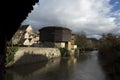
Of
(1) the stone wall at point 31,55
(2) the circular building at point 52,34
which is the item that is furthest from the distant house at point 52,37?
(1) the stone wall at point 31,55

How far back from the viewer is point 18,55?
41438mm

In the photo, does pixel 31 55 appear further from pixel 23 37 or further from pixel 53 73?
pixel 23 37

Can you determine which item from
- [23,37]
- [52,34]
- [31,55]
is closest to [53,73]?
[31,55]

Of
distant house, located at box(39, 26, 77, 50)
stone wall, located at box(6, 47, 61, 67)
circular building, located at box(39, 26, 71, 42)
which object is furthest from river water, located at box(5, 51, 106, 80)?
circular building, located at box(39, 26, 71, 42)

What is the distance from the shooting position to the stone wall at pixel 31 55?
40.7 metres

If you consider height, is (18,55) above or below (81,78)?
above

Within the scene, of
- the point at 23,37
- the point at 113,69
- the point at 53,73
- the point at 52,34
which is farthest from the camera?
the point at 23,37

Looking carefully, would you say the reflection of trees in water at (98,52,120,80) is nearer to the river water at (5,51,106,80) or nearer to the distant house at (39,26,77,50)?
the river water at (5,51,106,80)

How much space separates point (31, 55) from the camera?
48.4 m

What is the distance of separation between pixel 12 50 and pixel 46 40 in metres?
38.1

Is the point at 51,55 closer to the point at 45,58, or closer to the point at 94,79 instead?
the point at 45,58

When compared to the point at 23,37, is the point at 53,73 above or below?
below

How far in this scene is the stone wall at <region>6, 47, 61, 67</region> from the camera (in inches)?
1601

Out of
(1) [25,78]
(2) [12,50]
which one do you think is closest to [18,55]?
(2) [12,50]
